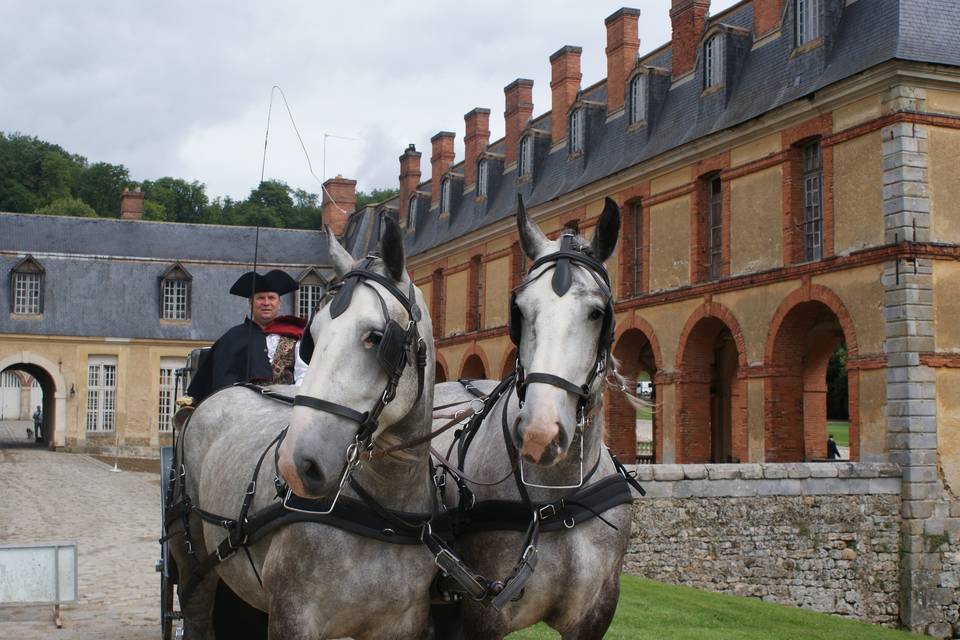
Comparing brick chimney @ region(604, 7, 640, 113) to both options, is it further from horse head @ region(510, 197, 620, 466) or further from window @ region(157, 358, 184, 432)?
horse head @ region(510, 197, 620, 466)

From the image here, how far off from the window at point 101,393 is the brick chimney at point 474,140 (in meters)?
16.1

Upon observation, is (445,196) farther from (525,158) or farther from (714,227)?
(714,227)

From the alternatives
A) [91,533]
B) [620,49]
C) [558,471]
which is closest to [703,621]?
[558,471]

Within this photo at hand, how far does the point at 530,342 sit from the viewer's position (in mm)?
3986

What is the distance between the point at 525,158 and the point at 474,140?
201 inches

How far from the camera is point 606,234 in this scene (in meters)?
4.30

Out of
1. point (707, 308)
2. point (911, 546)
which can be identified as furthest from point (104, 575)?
point (707, 308)

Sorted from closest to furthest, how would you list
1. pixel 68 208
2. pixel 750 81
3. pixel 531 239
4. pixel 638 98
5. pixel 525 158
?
pixel 531 239 → pixel 750 81 → pixel 638 98 → pixel 525 158 → pixel 68 208

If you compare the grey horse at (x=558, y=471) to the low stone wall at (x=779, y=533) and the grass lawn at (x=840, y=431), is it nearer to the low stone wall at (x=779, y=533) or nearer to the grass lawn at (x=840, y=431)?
the low stone wall at (x=779, y=533)

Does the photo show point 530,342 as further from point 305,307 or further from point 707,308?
point 305,307

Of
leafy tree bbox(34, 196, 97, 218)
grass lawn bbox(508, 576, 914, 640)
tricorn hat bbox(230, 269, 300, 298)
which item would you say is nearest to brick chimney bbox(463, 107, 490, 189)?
grass lawn bbox(508, 576, 914, 640)

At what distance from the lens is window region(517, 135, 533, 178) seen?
30953 mm

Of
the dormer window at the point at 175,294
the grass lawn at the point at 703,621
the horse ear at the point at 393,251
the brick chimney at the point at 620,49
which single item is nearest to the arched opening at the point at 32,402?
the dormer window at the point at 175,294

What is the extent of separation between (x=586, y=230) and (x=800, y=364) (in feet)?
26.2
